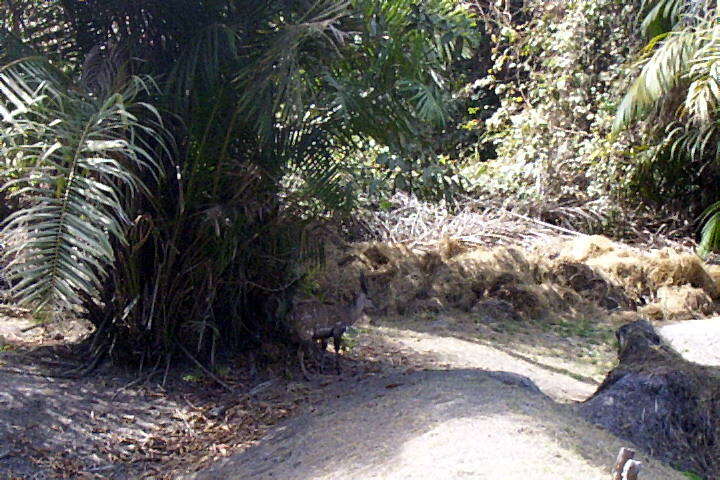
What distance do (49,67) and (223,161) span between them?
1174 mm

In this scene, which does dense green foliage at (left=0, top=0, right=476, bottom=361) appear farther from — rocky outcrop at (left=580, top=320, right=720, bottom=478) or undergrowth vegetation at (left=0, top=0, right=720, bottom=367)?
rocky outcrop at (left=580, top=320, right=720, bottom=478)

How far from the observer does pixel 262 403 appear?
18.6 feet

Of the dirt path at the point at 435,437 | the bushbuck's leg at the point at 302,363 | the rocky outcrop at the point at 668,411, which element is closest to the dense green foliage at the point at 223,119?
the bushbuck's leg at the point at 302,363

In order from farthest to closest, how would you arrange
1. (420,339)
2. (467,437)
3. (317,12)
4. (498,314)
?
(498,314) < (420,339) < (317,12) < (467,437)

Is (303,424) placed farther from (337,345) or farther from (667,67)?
(667,67)

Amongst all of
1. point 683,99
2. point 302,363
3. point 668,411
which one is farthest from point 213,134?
point 683,99

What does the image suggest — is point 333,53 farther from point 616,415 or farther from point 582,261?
point 582,261

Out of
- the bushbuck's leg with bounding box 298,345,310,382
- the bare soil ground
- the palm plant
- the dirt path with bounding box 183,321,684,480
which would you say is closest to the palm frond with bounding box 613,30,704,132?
the palm plant

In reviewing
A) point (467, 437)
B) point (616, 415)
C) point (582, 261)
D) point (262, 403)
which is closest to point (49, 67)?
point (262, 403)

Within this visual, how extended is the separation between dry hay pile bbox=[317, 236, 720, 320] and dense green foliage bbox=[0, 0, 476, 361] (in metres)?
2.54

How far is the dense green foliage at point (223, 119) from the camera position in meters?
5.18

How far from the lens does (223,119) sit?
5.56m

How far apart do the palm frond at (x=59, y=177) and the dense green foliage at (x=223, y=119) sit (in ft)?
0.65

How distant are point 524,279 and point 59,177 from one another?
626cm
